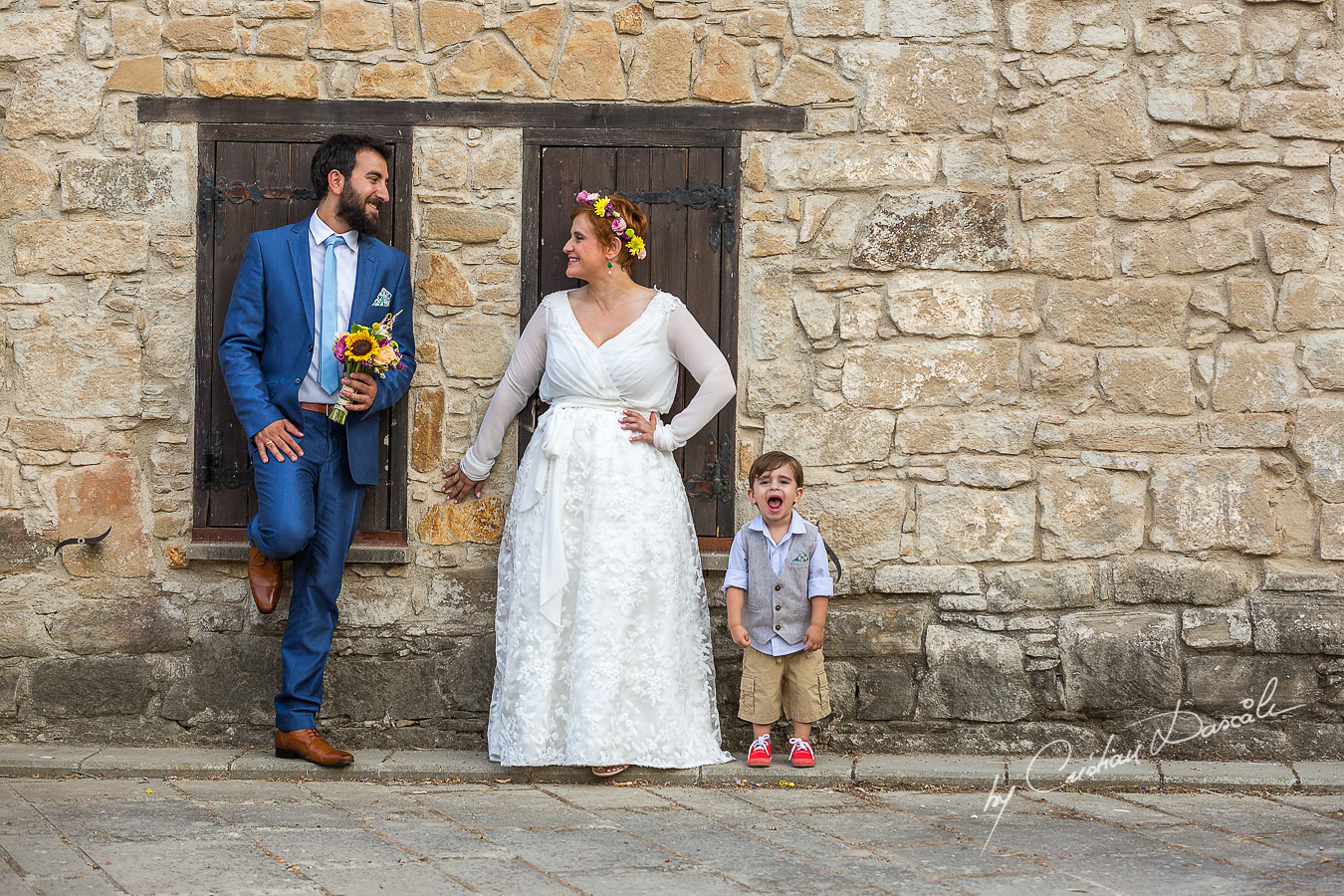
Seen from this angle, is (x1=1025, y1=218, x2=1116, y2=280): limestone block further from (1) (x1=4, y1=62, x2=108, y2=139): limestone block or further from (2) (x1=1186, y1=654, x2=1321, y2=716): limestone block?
(1) (x1=4, y1=62, x2=108, y2=139): limestone block

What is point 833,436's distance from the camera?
15.8 ft

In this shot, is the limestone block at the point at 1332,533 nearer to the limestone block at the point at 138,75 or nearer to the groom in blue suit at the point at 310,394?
the groom in blue suit at the point at 310,394

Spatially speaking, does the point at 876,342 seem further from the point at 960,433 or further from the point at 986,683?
the point at 986,683

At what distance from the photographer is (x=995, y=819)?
3.89 m

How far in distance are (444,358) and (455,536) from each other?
681 mm

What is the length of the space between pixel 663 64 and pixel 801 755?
2603 millimetres

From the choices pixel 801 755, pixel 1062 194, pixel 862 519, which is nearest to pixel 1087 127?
pixel 1062 194

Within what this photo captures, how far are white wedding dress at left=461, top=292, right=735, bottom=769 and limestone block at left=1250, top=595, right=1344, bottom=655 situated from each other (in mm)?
2062

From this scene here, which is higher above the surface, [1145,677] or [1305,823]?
[1145,677]

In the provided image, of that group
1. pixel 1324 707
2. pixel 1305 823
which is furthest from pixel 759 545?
pixel 1324 707

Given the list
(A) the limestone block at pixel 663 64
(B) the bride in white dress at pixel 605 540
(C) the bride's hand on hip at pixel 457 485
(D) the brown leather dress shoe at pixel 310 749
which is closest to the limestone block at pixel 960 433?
(B) the bride in white dress at pixel 605 540

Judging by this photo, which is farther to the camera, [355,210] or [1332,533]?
[1332,533]

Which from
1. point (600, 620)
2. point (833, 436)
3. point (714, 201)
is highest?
point (714, 201)

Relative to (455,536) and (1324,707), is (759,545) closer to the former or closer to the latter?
(455,536)
